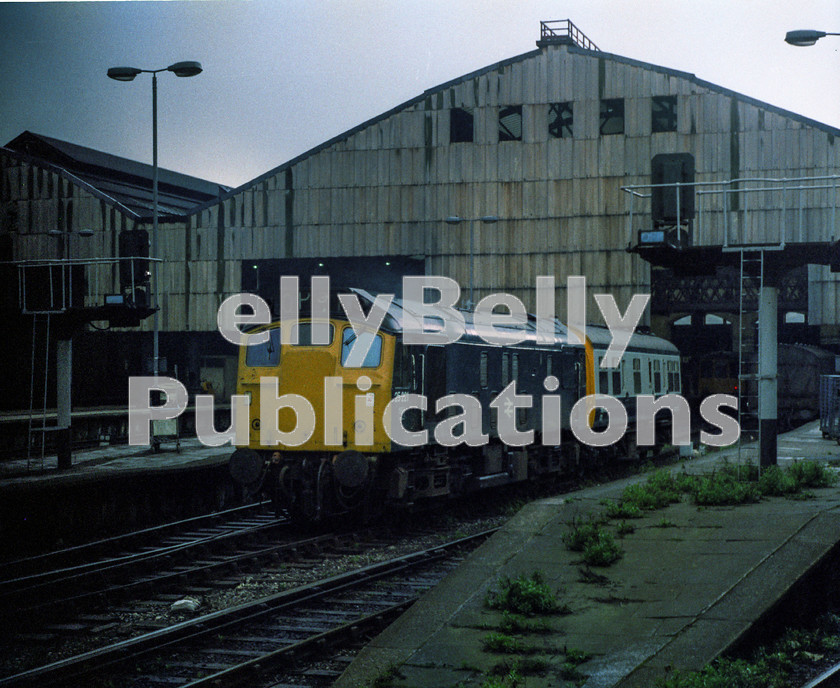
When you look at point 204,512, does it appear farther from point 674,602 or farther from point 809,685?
point 809,685

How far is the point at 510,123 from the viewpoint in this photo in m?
35.5

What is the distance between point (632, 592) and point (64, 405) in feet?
41.0

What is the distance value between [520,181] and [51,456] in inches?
768

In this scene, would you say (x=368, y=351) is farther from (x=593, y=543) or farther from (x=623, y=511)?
(x=593, y=543)

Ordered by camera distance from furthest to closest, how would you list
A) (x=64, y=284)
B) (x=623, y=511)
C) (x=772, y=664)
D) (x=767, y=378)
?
(x=64, y=284) < (x=767, y=378) < (x=623, y=511) < (x=772, y=664)

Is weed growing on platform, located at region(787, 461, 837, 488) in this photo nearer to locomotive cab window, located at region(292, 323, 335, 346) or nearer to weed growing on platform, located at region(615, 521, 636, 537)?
weed growing on platform, located at region(615, 521, 636, 537)

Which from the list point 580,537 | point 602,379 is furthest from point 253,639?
point 602,379

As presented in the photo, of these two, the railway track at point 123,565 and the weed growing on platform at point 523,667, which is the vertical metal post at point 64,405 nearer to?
the railway track at point 123,565

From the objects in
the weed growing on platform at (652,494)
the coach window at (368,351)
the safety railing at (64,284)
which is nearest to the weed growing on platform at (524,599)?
the weed growing on platform at (652,494)

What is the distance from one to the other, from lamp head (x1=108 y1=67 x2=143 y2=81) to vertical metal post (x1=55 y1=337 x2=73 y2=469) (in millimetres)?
5803

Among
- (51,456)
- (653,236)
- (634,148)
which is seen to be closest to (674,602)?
(653,236)

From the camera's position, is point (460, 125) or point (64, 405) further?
point (460, 125)

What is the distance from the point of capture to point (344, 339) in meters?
14.7

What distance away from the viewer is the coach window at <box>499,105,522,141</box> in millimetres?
35344
